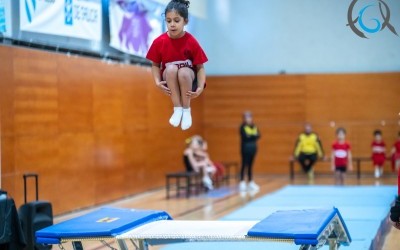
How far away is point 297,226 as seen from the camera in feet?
22.0

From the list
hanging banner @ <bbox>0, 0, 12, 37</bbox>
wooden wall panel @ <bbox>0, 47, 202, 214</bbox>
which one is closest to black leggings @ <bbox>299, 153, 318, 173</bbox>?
wooden wall panel @ <bbox>0, 47, 202, 214</bbox>

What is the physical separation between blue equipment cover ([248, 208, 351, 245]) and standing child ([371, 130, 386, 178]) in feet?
35.2

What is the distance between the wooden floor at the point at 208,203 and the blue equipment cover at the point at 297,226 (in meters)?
2.31

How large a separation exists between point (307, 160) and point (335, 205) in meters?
5.70

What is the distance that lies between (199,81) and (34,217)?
341 cm

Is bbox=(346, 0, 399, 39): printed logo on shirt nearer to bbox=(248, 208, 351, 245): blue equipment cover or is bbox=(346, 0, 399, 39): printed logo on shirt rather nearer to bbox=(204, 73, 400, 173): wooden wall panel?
bbox=(248, 208, 351, 245): blue equipment cover

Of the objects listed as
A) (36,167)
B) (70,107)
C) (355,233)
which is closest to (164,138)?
(70,107)

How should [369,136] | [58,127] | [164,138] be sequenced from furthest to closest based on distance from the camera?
[369,136], [164,138], [58,127]

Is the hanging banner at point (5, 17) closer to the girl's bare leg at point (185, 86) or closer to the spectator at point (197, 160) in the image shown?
the girl's bare leg at point (185, 86)

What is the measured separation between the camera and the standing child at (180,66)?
22.0 feet

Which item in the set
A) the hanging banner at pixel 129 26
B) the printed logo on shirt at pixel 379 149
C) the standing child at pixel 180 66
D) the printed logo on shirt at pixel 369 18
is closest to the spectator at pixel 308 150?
the printed logo on shirt at pixel 379 149

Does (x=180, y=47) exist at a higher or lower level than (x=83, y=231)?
higher

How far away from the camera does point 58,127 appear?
513 inches

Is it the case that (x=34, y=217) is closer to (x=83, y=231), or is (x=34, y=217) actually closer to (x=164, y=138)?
(x=83, y=231)
